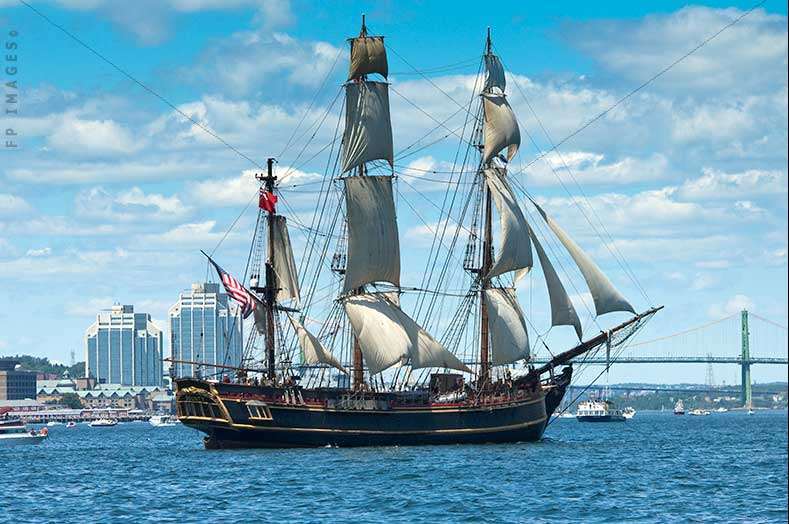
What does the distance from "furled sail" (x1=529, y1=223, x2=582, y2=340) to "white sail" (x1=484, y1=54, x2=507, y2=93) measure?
9.26 metres

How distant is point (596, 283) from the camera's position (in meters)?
91.0

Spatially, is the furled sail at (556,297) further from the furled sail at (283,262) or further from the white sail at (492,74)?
the furled sail at (283,262)

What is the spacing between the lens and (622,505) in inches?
2201

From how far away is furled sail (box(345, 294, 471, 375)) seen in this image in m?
91.4

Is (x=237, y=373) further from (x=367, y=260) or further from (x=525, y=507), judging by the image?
(x=525, y=507)

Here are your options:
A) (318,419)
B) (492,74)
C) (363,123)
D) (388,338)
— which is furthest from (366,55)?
(318,419)

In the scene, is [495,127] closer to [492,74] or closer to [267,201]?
[492,74]

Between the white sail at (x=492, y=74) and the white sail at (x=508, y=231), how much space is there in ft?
17.3

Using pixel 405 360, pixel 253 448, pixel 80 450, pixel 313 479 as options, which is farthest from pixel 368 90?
pixel 80 450

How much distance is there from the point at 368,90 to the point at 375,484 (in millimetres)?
34616

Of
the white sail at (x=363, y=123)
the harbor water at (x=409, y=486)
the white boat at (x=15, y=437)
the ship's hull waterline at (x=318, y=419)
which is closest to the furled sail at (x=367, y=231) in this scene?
the white sail at (x=363, y=123)

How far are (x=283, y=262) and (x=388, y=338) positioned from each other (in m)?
8.52

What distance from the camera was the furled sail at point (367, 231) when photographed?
92.1 m

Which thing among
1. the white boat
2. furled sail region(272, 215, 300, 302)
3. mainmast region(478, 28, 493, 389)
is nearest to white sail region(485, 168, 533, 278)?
mainmast region(478, 28, 493, 389)
